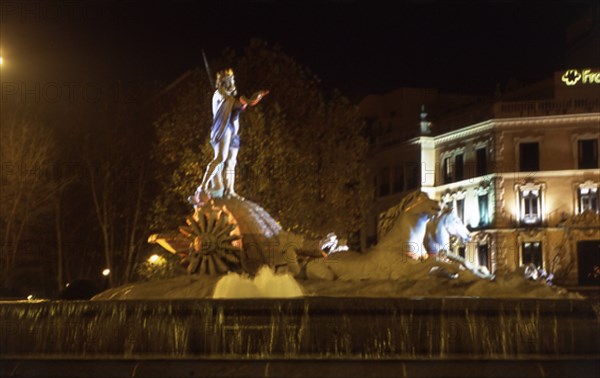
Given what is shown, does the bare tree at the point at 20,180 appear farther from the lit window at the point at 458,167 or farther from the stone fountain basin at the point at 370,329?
the lit window at the point at 458,167

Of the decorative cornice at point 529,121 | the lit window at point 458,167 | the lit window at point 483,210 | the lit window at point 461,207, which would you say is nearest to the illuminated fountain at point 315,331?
the decorative cornice at point 529,121

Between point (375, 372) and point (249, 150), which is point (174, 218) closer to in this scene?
point (249, 150)

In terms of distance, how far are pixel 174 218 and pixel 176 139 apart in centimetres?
314

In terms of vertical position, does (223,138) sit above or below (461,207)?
below

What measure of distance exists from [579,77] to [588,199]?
6.80m

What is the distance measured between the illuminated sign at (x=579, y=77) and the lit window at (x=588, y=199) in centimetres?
594

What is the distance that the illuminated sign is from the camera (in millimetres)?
52219

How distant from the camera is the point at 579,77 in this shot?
52469 mm

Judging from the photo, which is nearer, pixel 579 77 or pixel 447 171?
pixel 579 77

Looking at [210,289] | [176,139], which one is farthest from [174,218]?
[210,289]

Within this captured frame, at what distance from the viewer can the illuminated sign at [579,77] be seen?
5222cm

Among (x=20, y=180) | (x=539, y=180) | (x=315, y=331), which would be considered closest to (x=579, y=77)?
(x=539, y=180)

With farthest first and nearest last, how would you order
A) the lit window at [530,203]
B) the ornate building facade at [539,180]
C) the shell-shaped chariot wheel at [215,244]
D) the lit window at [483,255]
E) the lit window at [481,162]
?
the lit window at [481,162] → the lit window at [483,255] → the lit window at [530,203] → the ornate building facade at [539,180] → the shell-shaped chariot wheel at [215,244]

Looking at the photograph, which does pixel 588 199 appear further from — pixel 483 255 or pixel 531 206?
pixel 483 255
